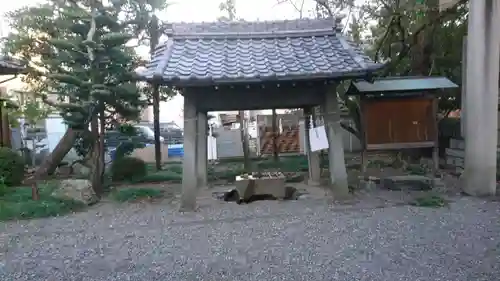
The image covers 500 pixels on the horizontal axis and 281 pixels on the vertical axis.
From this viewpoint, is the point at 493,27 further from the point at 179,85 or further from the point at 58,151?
the point at 58,151

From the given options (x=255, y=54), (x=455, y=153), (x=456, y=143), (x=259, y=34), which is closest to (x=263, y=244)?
(x=255, y=54)

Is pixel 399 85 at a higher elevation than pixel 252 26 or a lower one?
lower

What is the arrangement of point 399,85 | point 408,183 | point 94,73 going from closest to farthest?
1. point 408,183
2. point 94,73
3. point 399,85

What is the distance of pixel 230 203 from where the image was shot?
8.16 metres

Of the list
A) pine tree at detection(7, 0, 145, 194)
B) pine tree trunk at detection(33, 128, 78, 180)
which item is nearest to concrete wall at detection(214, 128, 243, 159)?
pine tree trunk at detection(33, 128, 78, 180)

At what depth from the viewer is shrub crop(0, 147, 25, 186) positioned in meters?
10.0

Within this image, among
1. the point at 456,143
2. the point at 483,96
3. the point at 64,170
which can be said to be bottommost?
the point at 64,170

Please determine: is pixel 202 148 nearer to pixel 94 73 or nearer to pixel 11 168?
pixel 94 73

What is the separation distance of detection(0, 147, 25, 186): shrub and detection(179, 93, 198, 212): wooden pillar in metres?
4.97

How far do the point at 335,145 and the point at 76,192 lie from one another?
16.9 feet

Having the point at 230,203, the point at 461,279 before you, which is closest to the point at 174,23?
the point at 230,203

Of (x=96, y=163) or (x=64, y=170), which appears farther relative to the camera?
(x=64, y=170)

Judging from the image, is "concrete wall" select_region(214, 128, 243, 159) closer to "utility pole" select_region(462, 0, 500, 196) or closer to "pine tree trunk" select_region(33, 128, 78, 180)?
"pine tree trunk" select_region(33, 128, 78, 180)

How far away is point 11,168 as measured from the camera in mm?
10188
